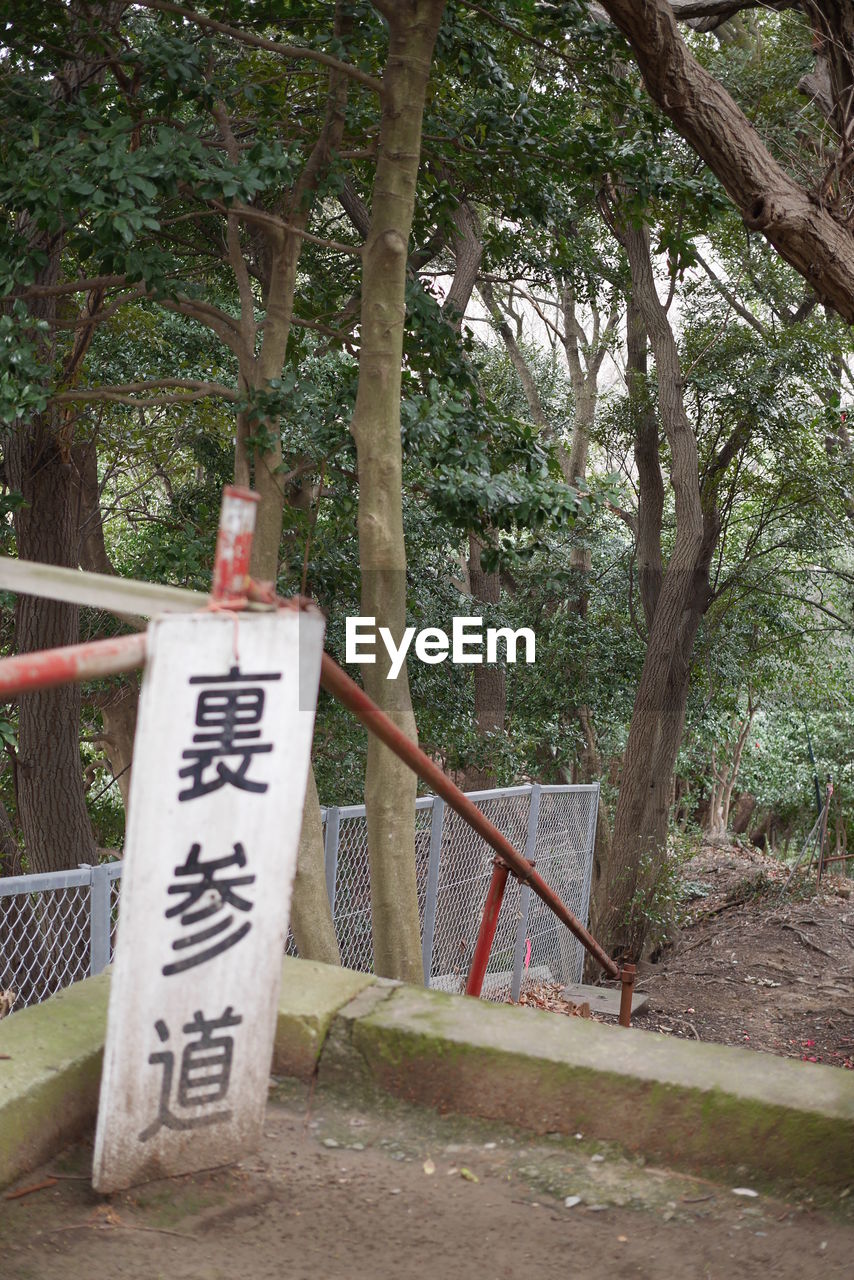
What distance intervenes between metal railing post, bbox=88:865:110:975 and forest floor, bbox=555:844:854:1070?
3.88 meters

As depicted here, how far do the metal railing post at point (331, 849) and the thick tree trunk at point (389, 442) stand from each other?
568mm

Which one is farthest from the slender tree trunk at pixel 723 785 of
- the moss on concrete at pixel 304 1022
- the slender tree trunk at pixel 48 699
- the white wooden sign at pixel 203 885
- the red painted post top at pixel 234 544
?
the red painted post top at pixel 234 544

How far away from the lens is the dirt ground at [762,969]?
8.90 m

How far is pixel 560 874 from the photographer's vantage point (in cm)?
882

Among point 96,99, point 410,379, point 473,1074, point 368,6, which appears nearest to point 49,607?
point 410,379

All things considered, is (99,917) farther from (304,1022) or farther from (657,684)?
(657,684)

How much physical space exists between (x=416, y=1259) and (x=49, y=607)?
680 centimetres

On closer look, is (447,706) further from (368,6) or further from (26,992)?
(368,6)

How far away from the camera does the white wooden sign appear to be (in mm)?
2064

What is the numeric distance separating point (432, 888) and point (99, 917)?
264 centimetres

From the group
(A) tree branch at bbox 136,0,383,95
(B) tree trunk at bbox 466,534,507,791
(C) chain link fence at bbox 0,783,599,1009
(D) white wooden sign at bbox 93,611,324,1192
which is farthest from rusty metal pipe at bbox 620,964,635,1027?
(B) tree trunk at bbox 466,534,507,791

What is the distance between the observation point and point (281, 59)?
7.76 metres

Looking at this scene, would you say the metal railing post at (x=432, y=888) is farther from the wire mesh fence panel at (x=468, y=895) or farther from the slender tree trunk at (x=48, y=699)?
the slender tree trunk at (x=48, y=699)

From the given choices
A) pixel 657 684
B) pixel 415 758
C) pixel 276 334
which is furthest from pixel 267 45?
pixel 657 684
